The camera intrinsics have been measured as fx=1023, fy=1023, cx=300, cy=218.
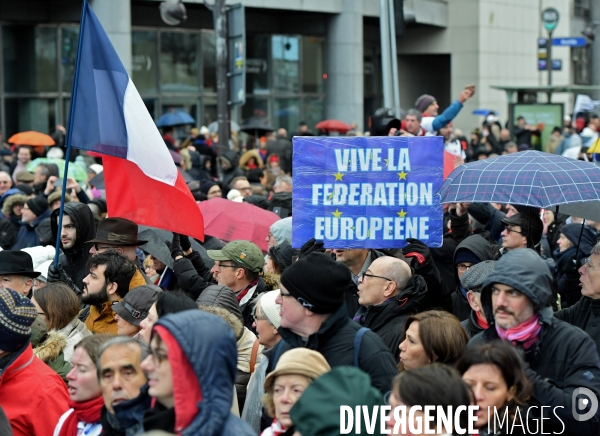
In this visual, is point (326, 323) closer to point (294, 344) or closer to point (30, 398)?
point (294, 344)

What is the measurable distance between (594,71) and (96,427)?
2669 centimetres

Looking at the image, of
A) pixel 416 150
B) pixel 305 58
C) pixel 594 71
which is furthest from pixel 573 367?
pixel 305 58

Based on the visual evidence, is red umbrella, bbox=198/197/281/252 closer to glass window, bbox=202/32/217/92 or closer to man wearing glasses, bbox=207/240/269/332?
man wearing glasses, bbox=207/240/269/332

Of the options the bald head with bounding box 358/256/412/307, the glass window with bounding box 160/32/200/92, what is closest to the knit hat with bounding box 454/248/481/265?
the bald head with bounding box 358/256/412/307

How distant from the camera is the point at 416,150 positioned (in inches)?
280

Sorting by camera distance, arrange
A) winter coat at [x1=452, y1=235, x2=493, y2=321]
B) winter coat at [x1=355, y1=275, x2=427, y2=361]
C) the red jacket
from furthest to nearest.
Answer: winter coat at [x1=452, y1=235, x2=493, y2=321] → winter coat at [x1=355, y1=275, x2=427, y2=361] → the red jacket

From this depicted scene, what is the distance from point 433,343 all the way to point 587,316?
136cm

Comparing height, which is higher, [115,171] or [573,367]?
[115,171]

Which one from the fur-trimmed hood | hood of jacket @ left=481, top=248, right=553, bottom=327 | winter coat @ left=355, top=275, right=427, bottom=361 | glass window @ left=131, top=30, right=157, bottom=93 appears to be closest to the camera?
hood of jacket @ left=481, top=248, right=553, bottom=327

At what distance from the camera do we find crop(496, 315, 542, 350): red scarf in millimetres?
4662

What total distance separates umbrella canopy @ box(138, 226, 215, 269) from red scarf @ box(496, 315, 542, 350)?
12.5ft

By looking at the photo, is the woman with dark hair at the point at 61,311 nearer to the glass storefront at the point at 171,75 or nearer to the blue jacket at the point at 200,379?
the blue jacket at the point at 200,379

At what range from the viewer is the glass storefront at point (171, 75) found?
25.0 meters

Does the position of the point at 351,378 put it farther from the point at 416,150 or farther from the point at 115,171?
the point at 115,171
